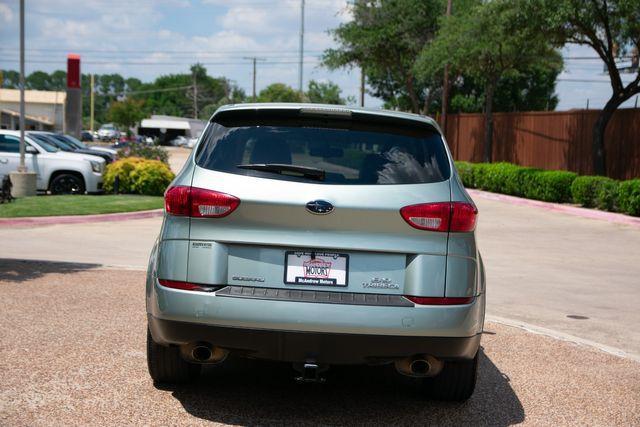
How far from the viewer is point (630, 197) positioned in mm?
20047

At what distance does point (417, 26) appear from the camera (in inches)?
1694

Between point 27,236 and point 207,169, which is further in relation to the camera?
point 27,236

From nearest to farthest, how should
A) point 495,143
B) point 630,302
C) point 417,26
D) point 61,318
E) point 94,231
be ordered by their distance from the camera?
point 61,318, point 630,302, point 94,231, point 495,143, point 417,26

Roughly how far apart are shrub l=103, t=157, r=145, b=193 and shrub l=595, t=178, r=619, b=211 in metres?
11.7

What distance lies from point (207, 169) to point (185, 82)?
604 feet

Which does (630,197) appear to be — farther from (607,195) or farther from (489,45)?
(489,45)

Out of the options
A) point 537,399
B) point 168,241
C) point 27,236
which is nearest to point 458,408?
point 537,399

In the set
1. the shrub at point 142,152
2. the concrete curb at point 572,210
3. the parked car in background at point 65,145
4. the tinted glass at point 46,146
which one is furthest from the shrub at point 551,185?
the tinted glass at point 46,146

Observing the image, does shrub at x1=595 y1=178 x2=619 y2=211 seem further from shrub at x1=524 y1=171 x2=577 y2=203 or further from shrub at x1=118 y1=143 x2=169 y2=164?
shrub at x1=118 y1=143 x2=169 y2=164

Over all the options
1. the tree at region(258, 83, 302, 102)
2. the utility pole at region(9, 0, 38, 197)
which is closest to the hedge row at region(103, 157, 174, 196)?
the utility pole at region(9, 0, 38, 197)

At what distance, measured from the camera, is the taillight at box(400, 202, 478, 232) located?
15.7ft

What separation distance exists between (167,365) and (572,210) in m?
18.1

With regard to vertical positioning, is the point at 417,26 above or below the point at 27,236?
above

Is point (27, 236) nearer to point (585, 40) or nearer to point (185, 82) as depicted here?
point (585, 40)
